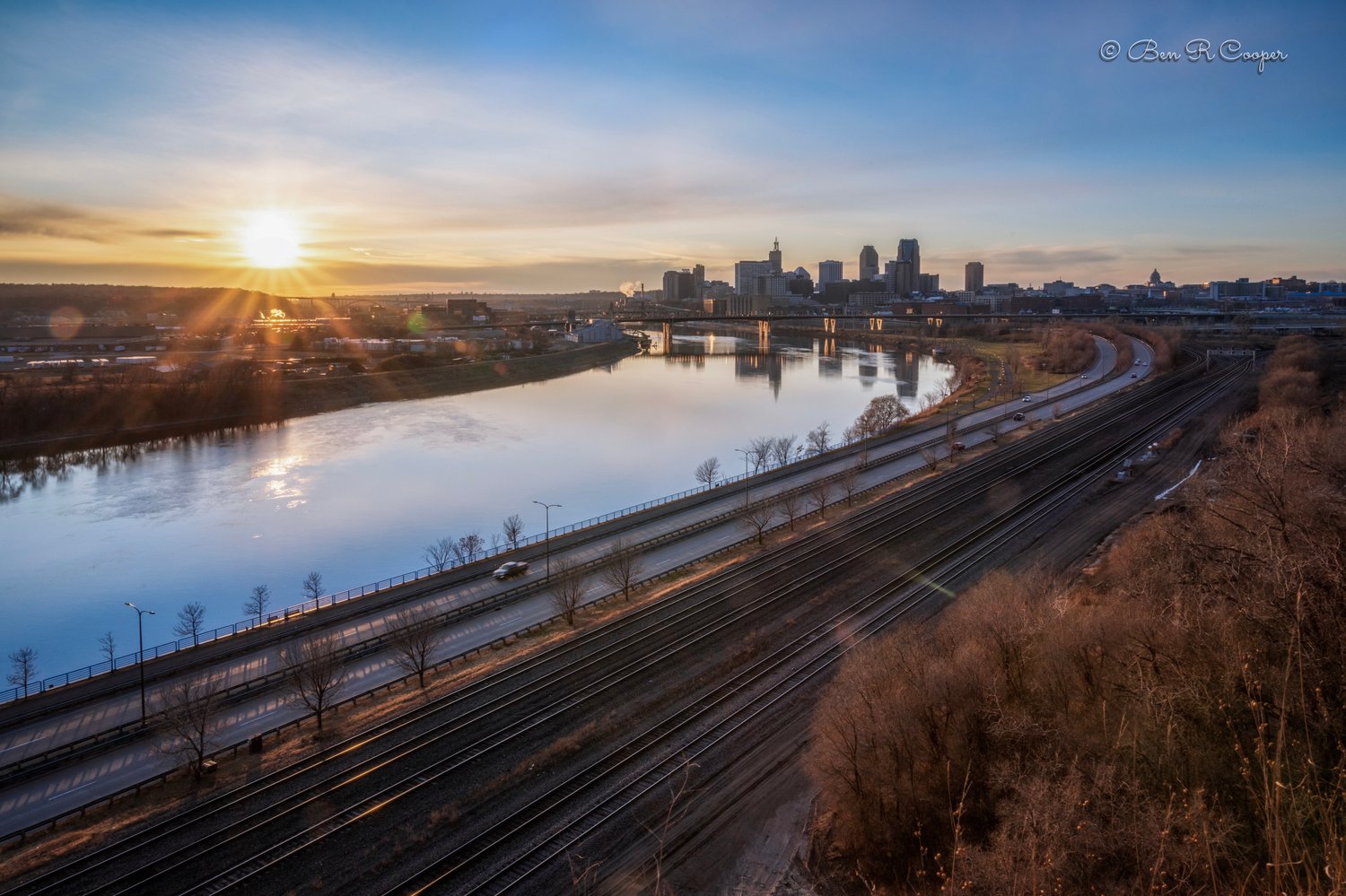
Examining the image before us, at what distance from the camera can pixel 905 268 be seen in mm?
110375

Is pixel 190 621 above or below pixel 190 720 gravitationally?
below

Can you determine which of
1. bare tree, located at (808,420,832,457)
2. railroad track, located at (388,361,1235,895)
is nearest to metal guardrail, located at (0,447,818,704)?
railroad track, located at (388,361,1235,895)

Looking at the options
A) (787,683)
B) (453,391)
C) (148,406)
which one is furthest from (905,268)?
(787,683)

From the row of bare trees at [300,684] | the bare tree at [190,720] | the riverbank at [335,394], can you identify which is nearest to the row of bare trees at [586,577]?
the row of bare trees at [300,684]

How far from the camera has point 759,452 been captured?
653 inches

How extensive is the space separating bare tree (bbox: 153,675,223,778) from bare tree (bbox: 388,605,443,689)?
1.59 meters

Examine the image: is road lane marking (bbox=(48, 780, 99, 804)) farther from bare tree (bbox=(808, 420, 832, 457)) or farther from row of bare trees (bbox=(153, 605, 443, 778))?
bare tree (bbox=(808, 420, 832, 457))

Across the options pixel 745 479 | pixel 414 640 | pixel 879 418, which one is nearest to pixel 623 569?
pixel 414 640

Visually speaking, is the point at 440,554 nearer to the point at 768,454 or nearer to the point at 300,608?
the point at 300,608

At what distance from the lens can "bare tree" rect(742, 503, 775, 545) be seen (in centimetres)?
1156

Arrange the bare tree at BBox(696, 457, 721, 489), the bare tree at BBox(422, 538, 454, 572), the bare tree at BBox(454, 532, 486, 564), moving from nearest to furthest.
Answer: the bare tree at BBox(422, 538, 454, 572) < the bare tree at BBox(454, 532, 486, 564) < the bare tree at BBox(696, 457, 721, 489)

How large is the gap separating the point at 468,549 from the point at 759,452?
7.14m

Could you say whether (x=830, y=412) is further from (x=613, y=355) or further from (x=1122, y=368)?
(x=613, y=355)

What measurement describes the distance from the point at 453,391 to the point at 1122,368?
27898 mm
